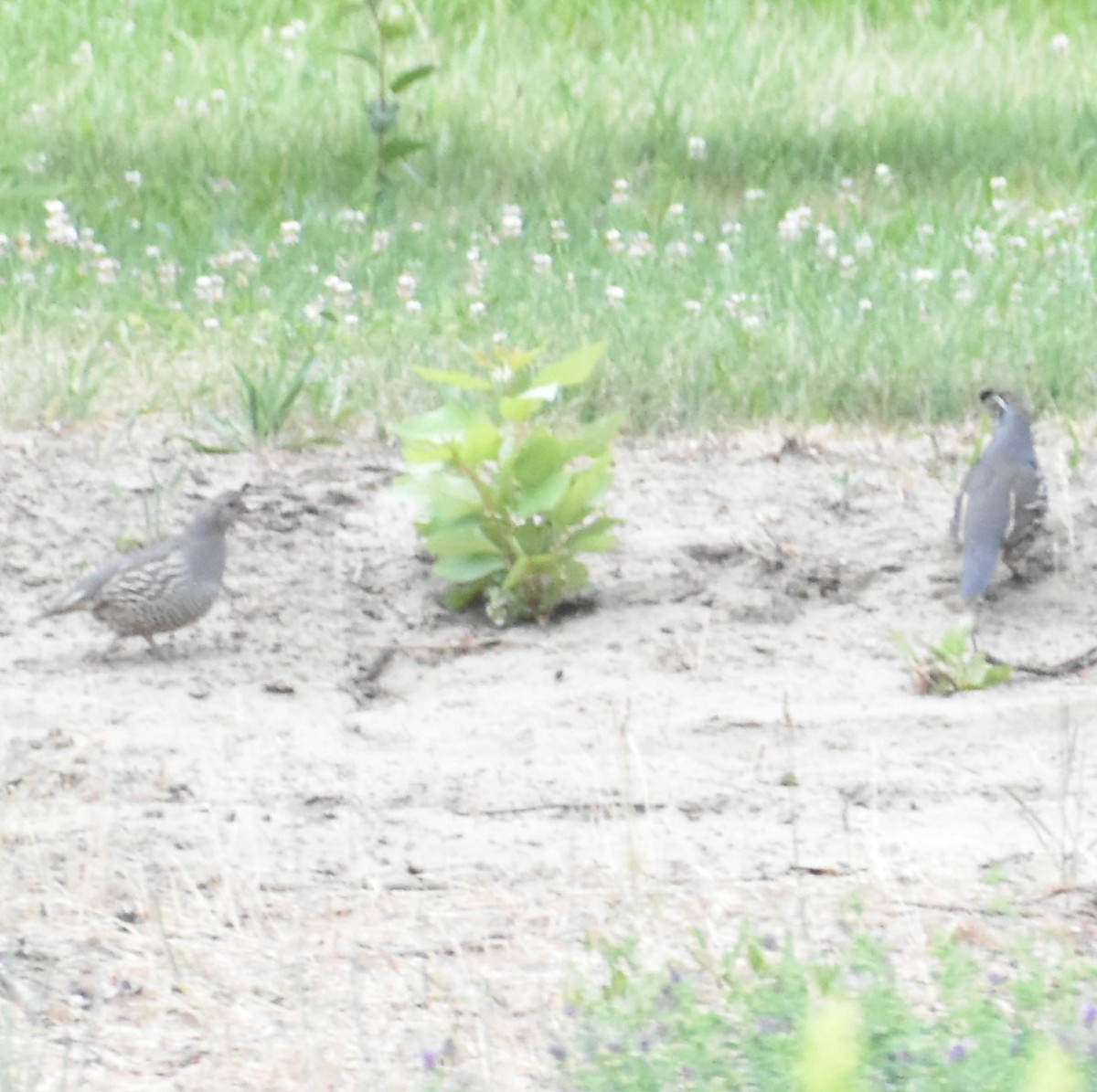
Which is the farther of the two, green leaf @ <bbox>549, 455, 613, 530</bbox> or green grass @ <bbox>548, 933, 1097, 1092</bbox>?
green leaf @ <bbox>549, 455, 613, 530</bbox>

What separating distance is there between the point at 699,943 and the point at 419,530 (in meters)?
2.21

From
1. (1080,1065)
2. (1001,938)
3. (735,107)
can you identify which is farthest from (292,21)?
(1080,1065)

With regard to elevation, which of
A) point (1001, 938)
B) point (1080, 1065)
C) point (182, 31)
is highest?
point (1080, 1065)

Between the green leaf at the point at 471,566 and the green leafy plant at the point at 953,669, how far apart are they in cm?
98

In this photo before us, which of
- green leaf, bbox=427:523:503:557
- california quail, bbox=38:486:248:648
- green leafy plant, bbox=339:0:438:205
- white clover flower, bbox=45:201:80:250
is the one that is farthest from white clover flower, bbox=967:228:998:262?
california quail, bbox=38:486:248:648

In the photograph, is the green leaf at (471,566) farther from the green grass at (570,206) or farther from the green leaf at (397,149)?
the green leaf at (397,149)

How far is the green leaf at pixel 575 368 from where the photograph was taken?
4.98 m

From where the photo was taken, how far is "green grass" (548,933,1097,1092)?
2639 millimetres

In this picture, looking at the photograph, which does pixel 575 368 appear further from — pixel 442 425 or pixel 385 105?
pixel 385 105

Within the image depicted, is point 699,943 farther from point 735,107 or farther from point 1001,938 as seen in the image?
point 735,107

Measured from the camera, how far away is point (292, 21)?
39.0 ft

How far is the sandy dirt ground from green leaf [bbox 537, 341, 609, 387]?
0.61m

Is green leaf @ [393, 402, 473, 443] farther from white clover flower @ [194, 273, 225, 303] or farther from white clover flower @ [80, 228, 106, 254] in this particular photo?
white clover flower @ [80, 228, 106, 254]

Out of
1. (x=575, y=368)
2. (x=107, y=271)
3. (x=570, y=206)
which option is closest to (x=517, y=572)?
(x=575, y=368)
